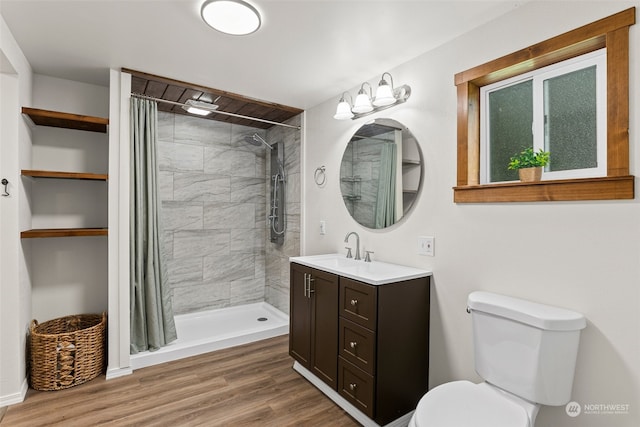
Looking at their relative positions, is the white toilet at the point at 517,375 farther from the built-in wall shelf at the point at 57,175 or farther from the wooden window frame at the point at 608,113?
the built-in wall shelf at the point at 57,175

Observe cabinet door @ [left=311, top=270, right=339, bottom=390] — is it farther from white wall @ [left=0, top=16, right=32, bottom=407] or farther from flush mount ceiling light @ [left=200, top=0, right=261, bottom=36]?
white wall @ [left=0, top=16, right=32, bottom=407]

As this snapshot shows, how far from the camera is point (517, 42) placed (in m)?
1.69

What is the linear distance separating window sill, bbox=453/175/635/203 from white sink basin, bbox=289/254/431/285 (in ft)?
1.78

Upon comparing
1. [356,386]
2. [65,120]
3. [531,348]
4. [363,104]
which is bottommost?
[356,386]

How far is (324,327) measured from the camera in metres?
2.25

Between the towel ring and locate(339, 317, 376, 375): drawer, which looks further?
the towel ring

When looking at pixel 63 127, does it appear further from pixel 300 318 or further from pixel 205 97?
pixel 300 318

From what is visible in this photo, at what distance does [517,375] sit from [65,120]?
330cm

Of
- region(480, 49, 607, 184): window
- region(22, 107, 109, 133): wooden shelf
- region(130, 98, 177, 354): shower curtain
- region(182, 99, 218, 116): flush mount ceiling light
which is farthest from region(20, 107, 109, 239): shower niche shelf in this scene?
region(480, 49, 607, 184): window

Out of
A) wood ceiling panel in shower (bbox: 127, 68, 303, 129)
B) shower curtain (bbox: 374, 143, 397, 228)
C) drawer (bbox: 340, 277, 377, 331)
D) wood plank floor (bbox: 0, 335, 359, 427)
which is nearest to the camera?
drawer (bbox: 340, 277, 377, 331)

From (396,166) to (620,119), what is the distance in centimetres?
123

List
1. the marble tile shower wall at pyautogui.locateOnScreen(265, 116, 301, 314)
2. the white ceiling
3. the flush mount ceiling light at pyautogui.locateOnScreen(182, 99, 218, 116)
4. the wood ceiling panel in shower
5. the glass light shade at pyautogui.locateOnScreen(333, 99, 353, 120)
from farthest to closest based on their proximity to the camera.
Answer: the marble tile shower wall at pyautogui.locateOnScreen(265, 116, 301, 314) → the flush mount ceiling light at pyautogui.locateOnScreen(182, 99, 218, 116) → the wood ceiling panel in shower → the glass light shade at pyautogui.locateOnScreen(333, 99, 353, 120) → the white ceiling

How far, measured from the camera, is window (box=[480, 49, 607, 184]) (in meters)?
1.49

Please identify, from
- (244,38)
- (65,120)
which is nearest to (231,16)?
(244,38)
